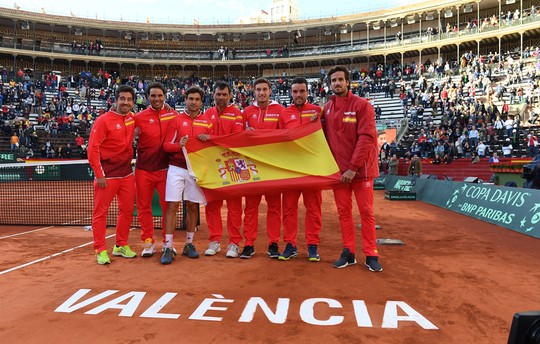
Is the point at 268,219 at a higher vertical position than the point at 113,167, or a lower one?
lower

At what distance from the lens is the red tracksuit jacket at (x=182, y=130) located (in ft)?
18.9

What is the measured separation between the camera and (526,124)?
878 inches

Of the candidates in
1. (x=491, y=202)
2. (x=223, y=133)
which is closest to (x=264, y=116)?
(x=223, y=133)

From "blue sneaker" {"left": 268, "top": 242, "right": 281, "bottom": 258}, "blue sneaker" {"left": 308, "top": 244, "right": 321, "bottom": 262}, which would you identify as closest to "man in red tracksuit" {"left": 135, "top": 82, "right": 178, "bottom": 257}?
"blue sneaker" {"left": 268, "top": 242, "right": 281, "bottom": 258}

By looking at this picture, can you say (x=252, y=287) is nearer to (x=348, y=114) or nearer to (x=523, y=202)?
(x=348, y=114)

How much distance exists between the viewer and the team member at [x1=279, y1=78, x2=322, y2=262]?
5.57 metres

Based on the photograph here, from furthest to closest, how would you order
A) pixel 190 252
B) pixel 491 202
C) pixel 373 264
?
pixel 491 202
pixel 190 252
pixel 373 264

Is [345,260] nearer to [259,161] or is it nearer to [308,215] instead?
[308,215]

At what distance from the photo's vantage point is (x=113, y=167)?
564 cm

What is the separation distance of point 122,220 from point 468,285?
4935mm

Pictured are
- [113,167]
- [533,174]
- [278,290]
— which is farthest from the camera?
[533,174]

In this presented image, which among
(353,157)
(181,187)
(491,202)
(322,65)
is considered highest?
(322,65)

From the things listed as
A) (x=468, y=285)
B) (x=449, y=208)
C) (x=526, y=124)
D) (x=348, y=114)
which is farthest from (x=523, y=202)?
(x=526, y=124)

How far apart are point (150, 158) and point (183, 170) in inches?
22.6
